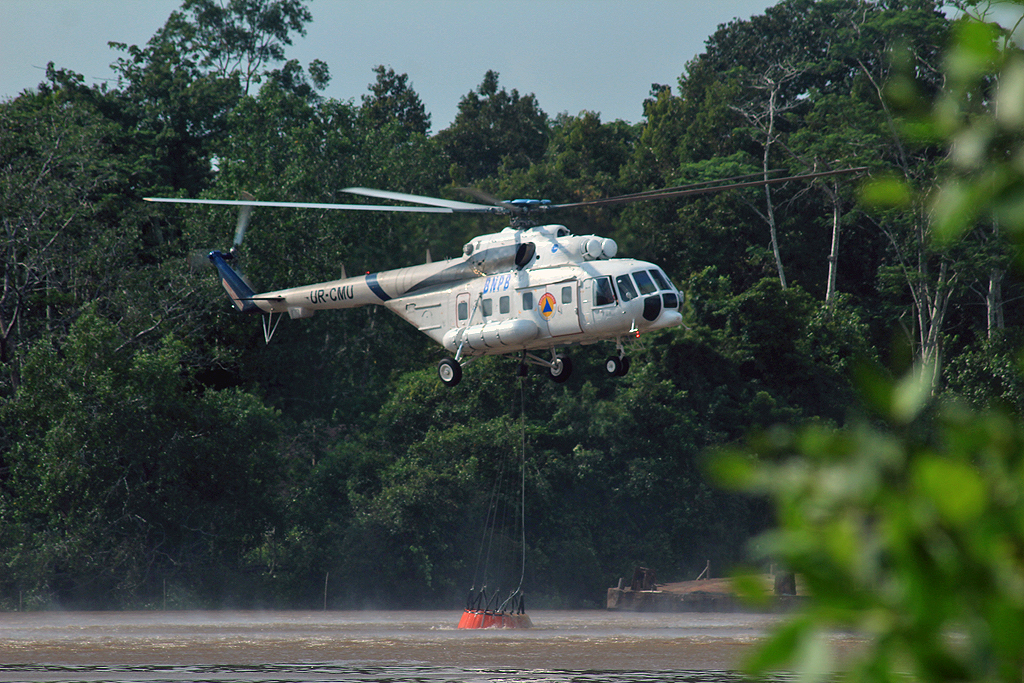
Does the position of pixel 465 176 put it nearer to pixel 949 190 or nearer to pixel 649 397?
pixel 649 397

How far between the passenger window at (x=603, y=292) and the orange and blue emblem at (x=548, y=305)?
918 mm

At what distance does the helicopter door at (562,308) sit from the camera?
24.2 m

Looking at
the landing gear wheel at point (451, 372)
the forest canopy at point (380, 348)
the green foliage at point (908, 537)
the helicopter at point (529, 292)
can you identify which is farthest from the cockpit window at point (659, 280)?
the green foliage at point (908, 537)

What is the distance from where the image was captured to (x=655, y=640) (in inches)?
1114

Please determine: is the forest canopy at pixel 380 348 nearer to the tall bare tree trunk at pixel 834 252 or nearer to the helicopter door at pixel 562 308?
the tall bare tree trunk at pixel 834 252

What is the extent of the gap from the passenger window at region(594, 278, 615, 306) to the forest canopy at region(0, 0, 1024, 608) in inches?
556

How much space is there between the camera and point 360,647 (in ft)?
87.0

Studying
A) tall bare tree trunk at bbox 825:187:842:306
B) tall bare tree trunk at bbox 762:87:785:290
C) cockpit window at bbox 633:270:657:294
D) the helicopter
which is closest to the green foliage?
the helicopter

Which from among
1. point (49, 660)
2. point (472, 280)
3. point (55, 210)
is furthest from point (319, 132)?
point (49, 660)

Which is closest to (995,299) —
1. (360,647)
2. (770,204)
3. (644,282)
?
(770,204)

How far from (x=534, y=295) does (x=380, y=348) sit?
2564 centimetres

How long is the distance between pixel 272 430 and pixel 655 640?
742 inches

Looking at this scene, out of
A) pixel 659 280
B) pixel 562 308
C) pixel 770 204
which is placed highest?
pixel 770 204

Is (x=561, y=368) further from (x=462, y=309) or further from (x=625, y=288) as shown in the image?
(x=462, y=309)
